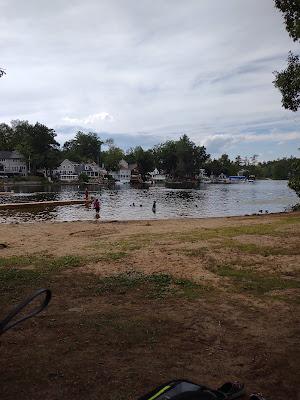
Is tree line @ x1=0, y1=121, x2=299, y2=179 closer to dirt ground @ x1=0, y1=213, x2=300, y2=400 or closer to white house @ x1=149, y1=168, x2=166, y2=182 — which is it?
white house @ x1=149, y1=168, x2=166, y2=182

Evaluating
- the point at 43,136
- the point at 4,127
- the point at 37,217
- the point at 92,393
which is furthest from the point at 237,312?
the point at 4,127

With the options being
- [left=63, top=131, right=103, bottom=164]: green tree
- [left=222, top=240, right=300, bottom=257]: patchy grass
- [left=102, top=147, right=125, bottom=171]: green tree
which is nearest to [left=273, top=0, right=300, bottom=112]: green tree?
[left=222, top=240, right=300, bottom=257]: patchy grass

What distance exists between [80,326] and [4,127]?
15859cm

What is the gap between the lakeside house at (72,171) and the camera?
144 meters

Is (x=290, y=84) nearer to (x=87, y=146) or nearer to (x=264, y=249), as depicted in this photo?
(x=264, y=249)

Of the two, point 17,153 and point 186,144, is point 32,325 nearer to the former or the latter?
point 17,153

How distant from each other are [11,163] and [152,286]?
133 m

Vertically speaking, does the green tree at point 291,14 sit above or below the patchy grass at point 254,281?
above

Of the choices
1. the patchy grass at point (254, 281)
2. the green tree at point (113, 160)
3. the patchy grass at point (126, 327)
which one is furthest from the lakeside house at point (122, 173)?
the patchy grass at point (126, 327)

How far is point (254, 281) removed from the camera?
9570 mm

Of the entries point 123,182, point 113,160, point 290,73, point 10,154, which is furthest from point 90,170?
point 290,73

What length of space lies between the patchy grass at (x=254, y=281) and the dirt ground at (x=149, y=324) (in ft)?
0.09

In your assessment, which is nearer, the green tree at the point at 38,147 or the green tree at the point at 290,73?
the green tree at the point at 290,73

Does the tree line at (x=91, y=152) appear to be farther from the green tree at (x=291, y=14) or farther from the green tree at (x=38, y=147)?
the green tree at (x=291, y=14)
